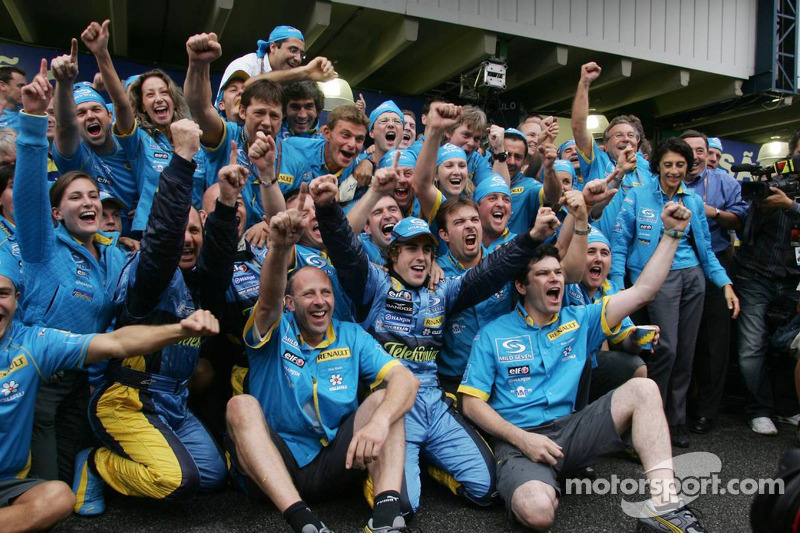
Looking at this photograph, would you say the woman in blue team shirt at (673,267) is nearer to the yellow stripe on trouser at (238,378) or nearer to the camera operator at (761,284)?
the camera operator at (761,284)

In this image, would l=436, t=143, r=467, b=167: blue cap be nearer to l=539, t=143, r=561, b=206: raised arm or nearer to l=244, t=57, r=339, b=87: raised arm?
l=539, t=143, r=561, b=206: raised arm

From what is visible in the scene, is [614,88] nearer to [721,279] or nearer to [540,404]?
[721,279]

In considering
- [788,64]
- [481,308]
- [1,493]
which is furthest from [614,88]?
[1,493]

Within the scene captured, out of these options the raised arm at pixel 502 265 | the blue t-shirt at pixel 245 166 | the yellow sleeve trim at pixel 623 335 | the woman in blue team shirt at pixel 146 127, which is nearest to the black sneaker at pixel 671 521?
the yellow sleeve trim at pixel 623 335

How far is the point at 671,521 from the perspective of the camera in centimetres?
255

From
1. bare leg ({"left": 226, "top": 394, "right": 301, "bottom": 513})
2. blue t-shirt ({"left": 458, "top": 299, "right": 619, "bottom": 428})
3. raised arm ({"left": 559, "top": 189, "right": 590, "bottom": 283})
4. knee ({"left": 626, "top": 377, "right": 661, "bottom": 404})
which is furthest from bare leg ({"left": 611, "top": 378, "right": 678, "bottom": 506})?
bare leg ({"left": 226, "top": 394, "right": 301, "bottom": 513})

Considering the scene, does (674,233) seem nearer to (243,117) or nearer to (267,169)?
(267,169)

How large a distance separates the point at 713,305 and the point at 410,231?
250cm

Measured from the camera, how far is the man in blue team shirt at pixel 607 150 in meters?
4.30

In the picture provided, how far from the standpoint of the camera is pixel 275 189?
3270mm

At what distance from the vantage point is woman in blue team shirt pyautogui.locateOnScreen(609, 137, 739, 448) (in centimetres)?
412

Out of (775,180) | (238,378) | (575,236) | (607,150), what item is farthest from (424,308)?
(775,180)

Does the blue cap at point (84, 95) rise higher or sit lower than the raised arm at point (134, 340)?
higher

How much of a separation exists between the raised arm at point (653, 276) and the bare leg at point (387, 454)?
128 centimetres
